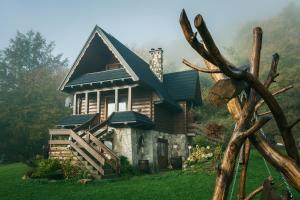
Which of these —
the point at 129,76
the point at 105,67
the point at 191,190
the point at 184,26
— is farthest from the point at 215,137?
the point at 184,26

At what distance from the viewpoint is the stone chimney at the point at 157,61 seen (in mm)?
26062

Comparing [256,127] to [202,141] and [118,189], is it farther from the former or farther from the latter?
[202,141]

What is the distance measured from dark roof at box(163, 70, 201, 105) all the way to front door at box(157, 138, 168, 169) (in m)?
3.75

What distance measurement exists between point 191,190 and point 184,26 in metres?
10.9

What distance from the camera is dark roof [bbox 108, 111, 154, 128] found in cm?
2028

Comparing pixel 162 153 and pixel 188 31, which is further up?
pixel 188 31

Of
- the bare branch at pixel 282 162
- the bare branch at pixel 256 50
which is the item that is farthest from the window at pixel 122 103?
the bare branch at pixel 282 162

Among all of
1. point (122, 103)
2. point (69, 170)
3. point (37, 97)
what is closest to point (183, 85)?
point (122, 103)

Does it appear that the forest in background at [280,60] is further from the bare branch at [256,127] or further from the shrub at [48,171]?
the bare branch at [256,127]

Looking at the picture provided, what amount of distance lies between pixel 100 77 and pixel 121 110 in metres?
2.85

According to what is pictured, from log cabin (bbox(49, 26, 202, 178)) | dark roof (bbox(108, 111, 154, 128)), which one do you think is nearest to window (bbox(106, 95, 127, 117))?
log cabin (bbox(49, 26, 202, 178))

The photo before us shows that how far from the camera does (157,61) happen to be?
26.1m

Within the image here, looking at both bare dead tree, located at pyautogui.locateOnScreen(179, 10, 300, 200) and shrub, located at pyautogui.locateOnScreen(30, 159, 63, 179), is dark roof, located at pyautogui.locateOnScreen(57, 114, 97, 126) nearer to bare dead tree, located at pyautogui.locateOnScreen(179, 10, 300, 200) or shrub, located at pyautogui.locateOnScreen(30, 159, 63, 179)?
shrub, located at pyautogui.locateOnScreen(30, 159, 63, 179)

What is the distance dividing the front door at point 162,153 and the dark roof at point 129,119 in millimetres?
2486
